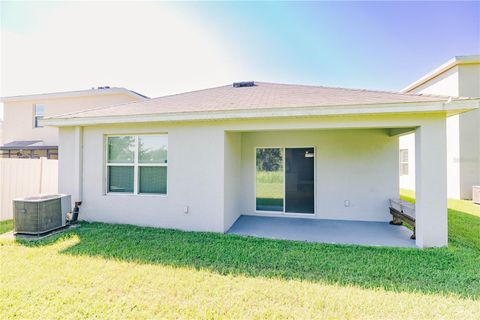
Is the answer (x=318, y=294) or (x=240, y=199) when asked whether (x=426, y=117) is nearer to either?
(x=318, y=294)

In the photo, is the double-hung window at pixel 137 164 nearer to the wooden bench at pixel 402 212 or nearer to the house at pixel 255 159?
the house at pixel 255 159

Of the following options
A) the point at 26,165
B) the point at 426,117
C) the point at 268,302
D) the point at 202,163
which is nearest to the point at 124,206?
the point at 202,163

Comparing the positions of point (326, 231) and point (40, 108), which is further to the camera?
point (40, 108)

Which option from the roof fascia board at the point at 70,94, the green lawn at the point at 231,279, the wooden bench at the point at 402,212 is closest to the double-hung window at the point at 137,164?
the green lawn at the point at 231,279

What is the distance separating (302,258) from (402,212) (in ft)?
12.6

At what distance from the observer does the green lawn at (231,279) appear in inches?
114

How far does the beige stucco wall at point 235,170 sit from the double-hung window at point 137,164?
0.23m

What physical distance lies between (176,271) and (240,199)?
444 cm

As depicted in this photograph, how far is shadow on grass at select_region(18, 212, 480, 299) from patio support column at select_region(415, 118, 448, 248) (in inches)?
14.0

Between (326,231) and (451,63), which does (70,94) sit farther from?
(451,63)

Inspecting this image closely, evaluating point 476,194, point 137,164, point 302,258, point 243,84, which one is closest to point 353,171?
point 302,258

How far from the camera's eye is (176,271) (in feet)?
12.7

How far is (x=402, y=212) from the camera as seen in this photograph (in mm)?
6258

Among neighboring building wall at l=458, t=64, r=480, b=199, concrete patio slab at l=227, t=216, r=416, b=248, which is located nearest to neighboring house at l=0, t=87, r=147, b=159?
concrete patio slab at l=227, t=216, r=416, b=248
